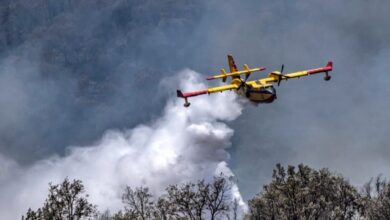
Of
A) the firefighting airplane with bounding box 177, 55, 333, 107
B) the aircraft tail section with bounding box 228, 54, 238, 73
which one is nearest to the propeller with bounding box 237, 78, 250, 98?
the firefighting airplane with bounding box 177, 55, 333, 107

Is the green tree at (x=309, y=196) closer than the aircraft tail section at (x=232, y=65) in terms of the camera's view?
Yes

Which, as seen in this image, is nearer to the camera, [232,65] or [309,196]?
[309,196]

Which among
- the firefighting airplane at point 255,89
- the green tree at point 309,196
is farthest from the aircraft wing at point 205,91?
the green tree at point 309,196

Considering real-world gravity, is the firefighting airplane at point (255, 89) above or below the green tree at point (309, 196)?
above

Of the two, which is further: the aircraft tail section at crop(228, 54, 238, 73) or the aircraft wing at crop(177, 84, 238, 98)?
the aircraft tail section at crop(228, 54, 238, 73)

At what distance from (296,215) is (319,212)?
433cm

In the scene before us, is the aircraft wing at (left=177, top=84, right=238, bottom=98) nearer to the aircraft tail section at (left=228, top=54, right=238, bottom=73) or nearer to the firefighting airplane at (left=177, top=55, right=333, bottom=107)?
the firefighting airplane at (left=177, top=55, right=333, bottom=107)

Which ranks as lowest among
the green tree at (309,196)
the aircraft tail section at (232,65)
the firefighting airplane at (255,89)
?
the green tree at (309,196)

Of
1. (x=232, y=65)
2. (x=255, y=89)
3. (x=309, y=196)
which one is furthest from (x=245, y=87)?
(x=232, y=65)

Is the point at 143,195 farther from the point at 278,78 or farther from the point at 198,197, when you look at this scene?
the point at 278,78

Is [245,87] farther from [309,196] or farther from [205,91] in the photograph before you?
[309,196]

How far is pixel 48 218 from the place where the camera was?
6700 cm

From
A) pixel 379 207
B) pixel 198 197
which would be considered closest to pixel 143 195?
Result: pixel 198 197

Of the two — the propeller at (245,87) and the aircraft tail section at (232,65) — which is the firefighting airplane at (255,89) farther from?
the aircraft tail section at (232,65)
